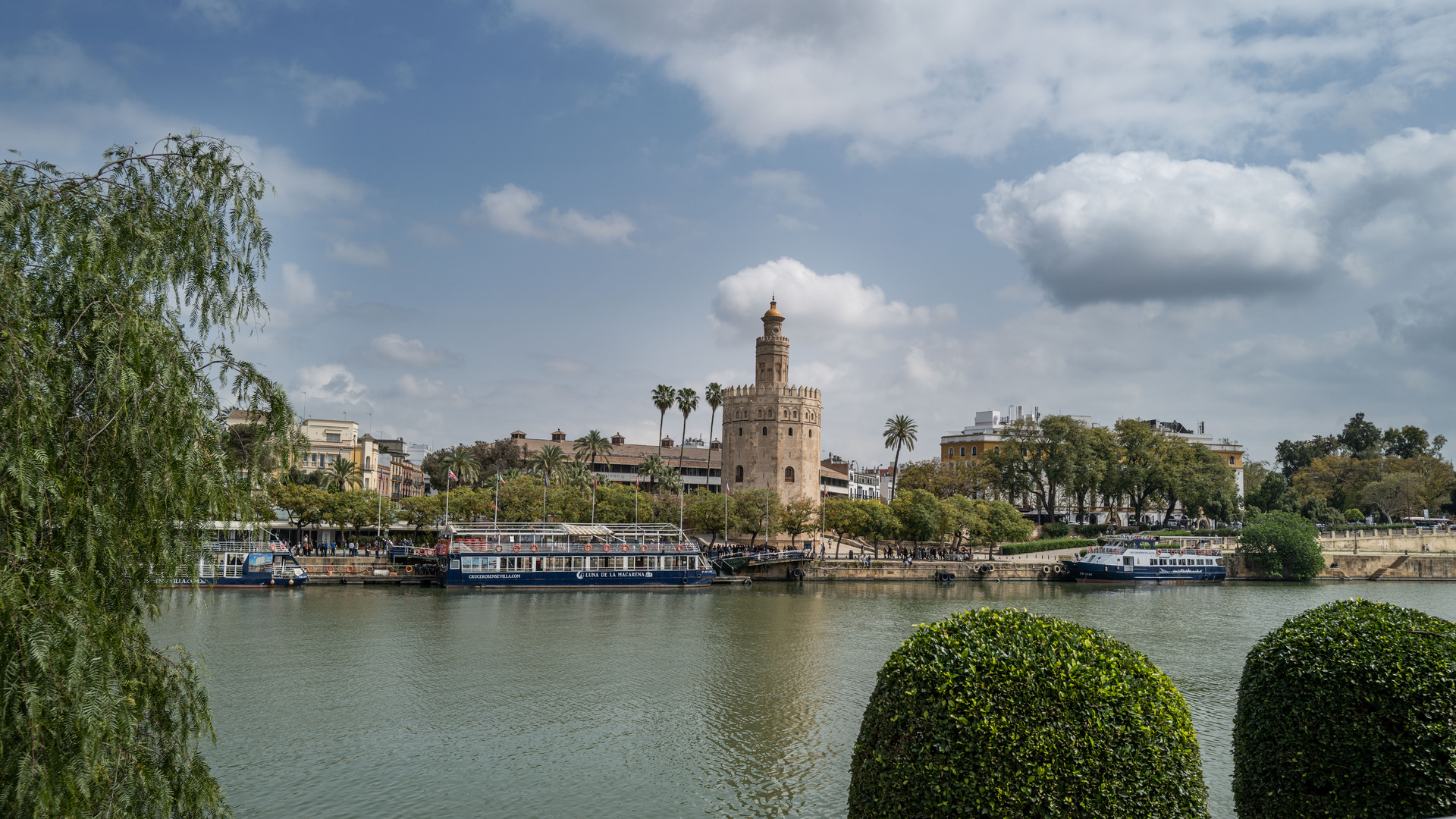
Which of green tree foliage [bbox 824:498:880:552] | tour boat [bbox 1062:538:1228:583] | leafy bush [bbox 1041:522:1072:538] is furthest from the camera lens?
leafy bush [bbox 1041:522:1072:538]

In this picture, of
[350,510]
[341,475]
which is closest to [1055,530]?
[350,510]

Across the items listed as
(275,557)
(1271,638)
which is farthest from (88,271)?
(275,557)

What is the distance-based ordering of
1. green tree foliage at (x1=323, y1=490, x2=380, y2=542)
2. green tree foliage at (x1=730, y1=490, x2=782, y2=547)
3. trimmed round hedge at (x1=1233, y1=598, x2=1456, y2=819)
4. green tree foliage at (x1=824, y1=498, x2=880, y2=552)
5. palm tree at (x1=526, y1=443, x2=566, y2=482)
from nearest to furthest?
trimmed round hedge at (x1=1233, y1=598, x2=1456, y2=819) → green tree foliage at (x1=323, y1=490, x2=380, y2=542) → green tree foliage at (x1=730, y1=490, x2=782, y2=547) → green tree foliage at (x1=824, y1=498, x2=880, y2=552) → palm tree at (x1=526, y1=443, x2=566, y2=482)

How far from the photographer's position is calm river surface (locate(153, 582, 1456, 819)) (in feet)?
54.0

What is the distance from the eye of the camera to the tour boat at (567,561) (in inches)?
2109

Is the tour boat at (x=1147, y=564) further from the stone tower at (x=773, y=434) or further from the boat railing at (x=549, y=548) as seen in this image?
the boat railing at (x=549, y=548)

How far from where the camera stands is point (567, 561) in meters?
54.8

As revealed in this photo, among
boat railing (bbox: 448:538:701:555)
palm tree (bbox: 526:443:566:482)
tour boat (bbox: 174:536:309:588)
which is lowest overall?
tour boat (bbox: 174:536:309:588)

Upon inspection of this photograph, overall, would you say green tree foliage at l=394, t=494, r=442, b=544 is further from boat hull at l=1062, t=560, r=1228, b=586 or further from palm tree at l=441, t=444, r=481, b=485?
boat hull at l=1062, t=560, r=1228, b=586

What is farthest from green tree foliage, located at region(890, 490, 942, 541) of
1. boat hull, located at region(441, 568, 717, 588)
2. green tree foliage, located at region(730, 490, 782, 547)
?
boat hull, located at region(441, 568, 717, 588)

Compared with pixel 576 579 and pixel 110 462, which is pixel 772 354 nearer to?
pixel 576 579

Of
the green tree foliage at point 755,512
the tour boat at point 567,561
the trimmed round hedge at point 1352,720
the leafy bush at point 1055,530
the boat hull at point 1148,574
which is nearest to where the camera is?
the trimmed round hedge at point 1352,720

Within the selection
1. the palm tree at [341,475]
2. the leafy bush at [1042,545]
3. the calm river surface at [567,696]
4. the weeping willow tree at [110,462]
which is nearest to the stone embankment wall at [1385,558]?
the leafy bush at [1042,545]

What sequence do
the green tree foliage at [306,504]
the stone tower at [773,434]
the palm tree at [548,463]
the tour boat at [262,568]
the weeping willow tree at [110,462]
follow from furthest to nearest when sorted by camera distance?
the palm tree at [548,463] → the stone tower at [773,434] → the green tree foliage at [306,504] → the tour boat at [262,568] → the weeping willow tree at [110,462]
